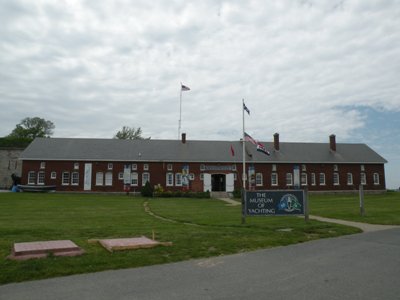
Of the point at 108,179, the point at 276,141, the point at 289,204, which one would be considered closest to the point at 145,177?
the point at 108,179

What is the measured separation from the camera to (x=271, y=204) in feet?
51.7

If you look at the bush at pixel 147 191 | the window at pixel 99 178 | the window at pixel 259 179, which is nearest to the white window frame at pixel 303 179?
the window at pixel 259 179

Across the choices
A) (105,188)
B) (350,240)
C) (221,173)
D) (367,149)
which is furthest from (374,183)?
(350,240)

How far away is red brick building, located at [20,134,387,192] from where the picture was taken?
48.4 meters

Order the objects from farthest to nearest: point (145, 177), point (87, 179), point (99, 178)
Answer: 1. point (145, 177)
2. point (99, 178)
3. point (87, 179)

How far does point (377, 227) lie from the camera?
1456 cm

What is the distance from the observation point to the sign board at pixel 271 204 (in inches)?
618

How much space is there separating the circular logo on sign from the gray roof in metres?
34.4

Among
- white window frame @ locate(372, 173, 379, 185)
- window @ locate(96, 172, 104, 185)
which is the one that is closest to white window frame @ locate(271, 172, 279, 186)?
white window frame @ locate(372, 173, 379, 185)

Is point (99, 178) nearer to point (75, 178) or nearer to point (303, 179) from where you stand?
point (75, 178)

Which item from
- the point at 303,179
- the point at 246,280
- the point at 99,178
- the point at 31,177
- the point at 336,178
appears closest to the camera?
the point at 246,280

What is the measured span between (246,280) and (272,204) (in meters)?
9.44

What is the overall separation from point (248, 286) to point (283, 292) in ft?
1.98

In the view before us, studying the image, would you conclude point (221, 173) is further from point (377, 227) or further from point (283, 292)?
point (283, 292)
